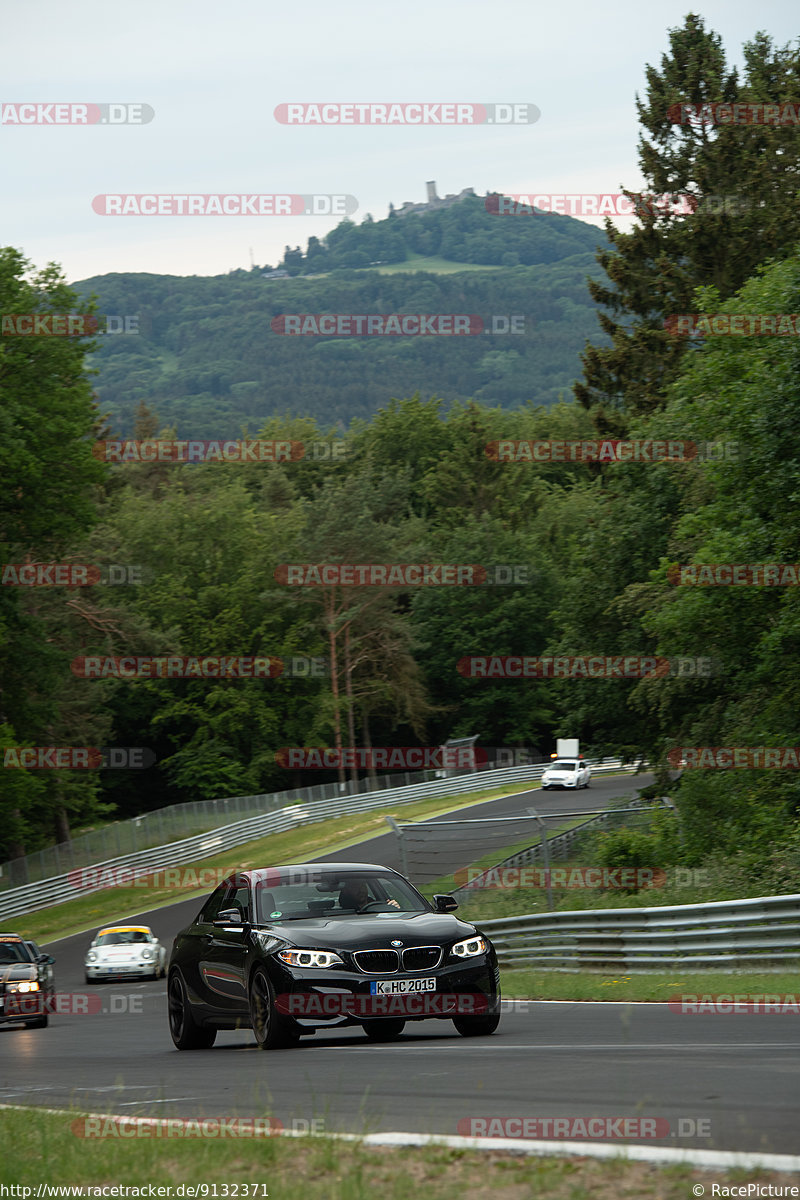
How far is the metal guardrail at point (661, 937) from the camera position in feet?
53.4

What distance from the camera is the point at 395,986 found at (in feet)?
38.1

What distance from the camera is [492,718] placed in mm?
91938

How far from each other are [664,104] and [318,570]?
33265 millimetres

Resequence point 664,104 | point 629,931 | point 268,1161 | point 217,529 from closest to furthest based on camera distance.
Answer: point 268,1161 < point 629,931 < point 664,104 < point 217,529

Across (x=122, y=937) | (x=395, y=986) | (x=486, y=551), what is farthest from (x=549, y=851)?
(x=486, y=551)

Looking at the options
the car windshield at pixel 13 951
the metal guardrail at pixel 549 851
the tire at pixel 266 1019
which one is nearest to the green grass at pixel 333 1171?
the tire at pixel 266 1019

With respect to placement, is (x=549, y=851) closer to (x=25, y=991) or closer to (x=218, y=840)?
(x=25, y=991)

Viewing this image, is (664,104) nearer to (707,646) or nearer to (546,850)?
(707,646)

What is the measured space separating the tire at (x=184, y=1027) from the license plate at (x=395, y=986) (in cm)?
259

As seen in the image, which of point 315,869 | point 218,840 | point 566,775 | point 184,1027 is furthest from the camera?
point 566,775

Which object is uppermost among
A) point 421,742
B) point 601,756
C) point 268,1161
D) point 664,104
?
point 664,104

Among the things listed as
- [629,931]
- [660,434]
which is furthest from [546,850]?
[660,434]

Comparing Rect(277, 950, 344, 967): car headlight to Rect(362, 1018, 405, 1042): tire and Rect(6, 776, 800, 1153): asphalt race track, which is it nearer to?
Rect(6, 776, 800, 1153): asphalt race track

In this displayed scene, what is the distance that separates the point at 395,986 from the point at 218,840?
48626 millimetres
